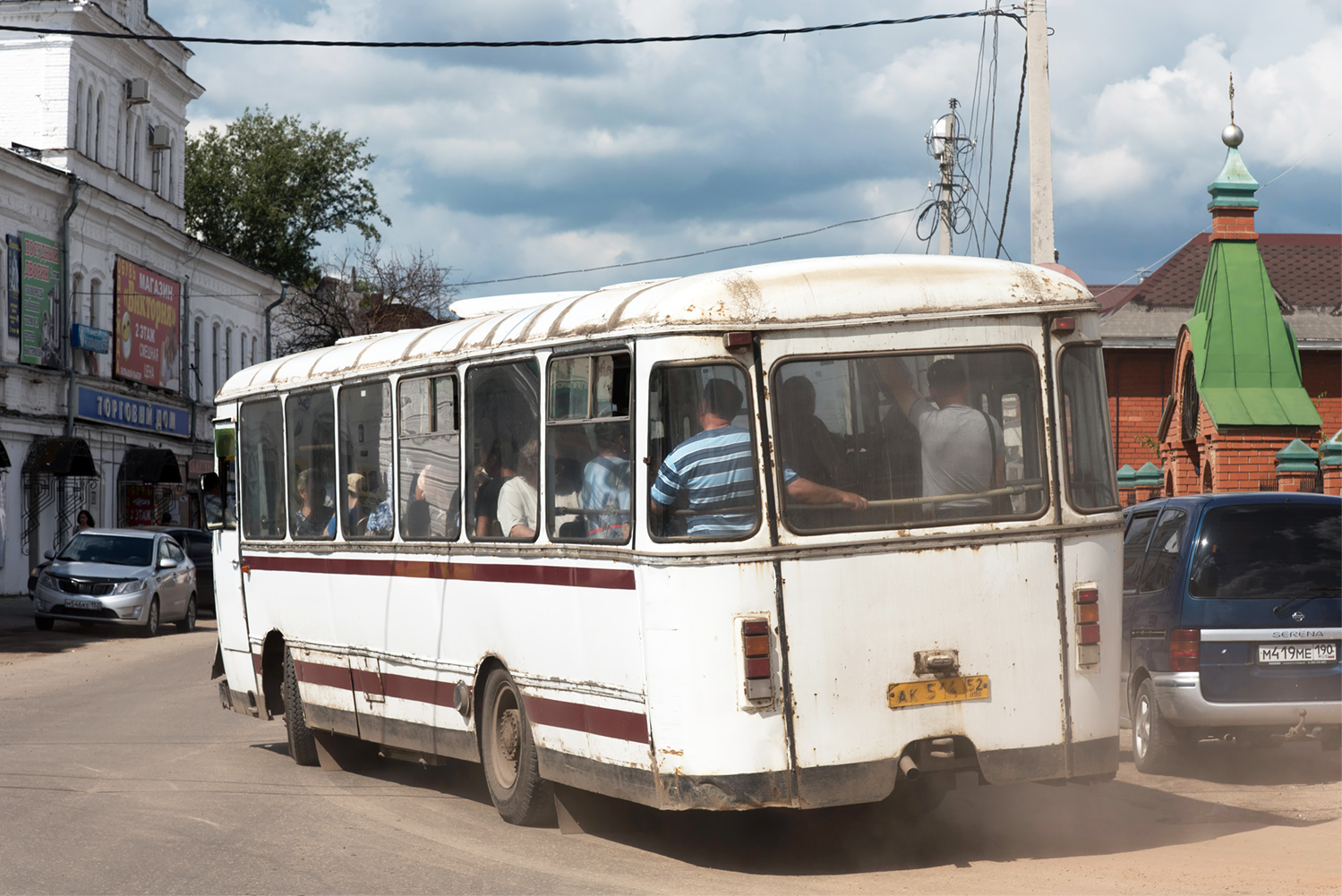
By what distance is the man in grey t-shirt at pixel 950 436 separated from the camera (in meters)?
7.68

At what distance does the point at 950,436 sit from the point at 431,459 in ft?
11.0

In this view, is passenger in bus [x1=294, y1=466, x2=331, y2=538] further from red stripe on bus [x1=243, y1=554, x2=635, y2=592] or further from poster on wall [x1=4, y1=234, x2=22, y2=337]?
poster on wall [x1=4, y1=234, x2=22, y2=337]

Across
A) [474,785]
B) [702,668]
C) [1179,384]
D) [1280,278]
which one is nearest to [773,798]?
[702,668]

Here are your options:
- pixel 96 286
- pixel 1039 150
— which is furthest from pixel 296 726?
pixel 96 286

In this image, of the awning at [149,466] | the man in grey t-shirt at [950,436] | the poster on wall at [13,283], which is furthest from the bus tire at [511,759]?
the awning at [149,466]

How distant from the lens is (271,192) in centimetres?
7088

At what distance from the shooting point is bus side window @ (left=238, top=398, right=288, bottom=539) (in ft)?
39.3

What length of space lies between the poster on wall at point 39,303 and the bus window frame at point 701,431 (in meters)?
32.3

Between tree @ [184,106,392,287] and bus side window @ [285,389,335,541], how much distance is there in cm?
5989

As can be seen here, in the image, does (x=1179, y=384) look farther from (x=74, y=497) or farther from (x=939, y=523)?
(x=74, y=497)

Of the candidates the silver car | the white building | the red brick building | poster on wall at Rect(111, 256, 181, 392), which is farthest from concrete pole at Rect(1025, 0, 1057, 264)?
poster on wall at Rect(111, 256, 181, 392)

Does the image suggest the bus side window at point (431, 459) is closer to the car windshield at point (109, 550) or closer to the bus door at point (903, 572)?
the bus door at point (903, 572)

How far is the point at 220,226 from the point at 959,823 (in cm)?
6664

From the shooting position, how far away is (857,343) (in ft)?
25.1
